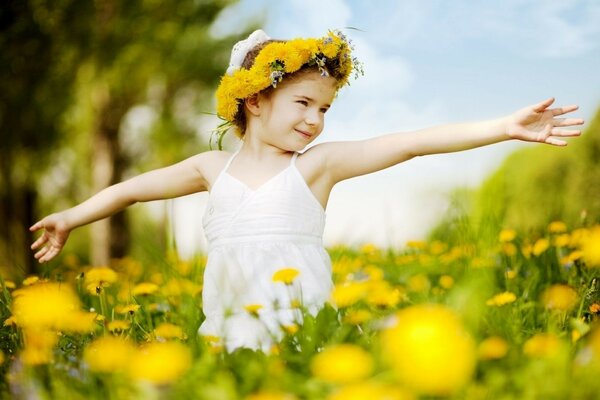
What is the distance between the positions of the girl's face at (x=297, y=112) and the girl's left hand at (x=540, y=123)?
658 millimetres

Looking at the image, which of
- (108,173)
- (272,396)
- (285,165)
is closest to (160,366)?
(272,396)

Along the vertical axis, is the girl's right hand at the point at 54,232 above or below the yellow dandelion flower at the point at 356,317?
above

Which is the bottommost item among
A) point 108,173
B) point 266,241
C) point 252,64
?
point 266,241

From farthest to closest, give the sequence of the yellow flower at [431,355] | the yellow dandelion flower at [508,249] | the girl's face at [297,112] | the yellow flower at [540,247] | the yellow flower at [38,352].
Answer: the yellow dandelion flower at [508,249], the yellow flower at [540,247], the girl's face at [297,112], the yellow flower at [38,352], the yellow flower at [431,355]

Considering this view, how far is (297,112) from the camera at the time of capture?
252 cm

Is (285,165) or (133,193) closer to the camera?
(285,165)

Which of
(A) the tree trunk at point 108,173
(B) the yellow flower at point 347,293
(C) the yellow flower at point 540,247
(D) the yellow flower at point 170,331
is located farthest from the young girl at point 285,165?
(A) the tree trunk at point 108,173

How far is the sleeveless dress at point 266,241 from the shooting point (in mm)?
2387

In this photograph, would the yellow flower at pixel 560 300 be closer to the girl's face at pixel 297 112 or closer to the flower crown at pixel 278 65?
the girl's face at pixel 297 112

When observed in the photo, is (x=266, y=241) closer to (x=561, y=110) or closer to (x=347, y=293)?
(x=347, y=293)

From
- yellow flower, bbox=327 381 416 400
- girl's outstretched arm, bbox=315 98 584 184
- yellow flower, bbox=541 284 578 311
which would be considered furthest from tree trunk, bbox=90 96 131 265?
yellow flower, bbox=327 381 416 400

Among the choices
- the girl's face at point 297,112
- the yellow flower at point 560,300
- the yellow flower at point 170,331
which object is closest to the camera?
the yellow flower at point 170,331

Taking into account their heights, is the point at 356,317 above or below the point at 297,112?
below

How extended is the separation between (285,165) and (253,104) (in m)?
0.30
